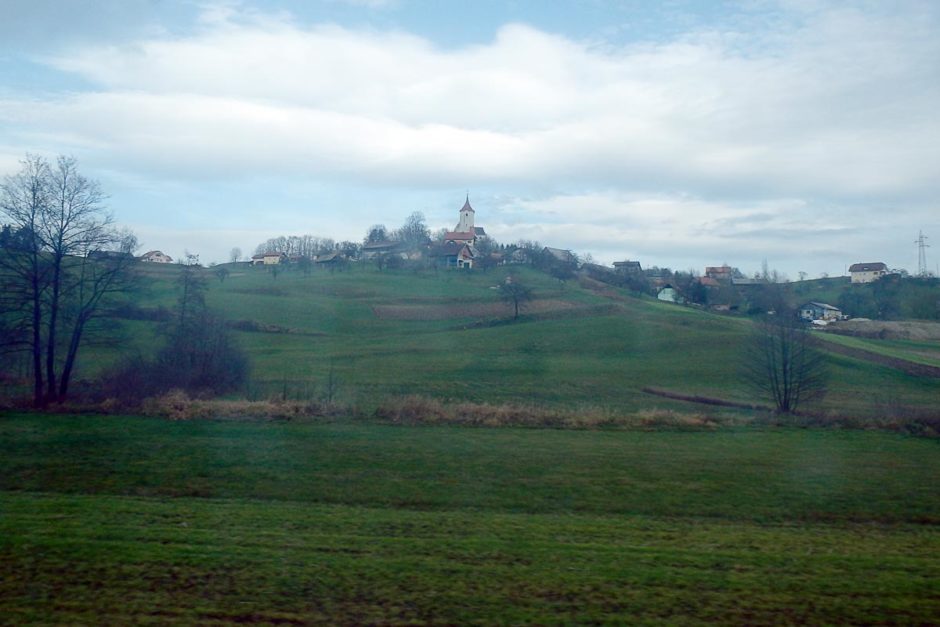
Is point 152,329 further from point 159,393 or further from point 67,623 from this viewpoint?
point 67,623

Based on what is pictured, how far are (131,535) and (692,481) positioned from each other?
1132 centimetres

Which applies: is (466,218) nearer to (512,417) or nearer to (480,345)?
(480,345)

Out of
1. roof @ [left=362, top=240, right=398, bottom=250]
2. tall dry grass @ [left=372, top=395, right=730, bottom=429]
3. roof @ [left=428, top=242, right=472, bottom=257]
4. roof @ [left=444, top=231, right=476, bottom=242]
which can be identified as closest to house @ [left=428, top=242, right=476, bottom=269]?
roof @ [left=428, top=242, right=472, bottom=257]

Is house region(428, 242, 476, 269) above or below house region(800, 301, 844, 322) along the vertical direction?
above

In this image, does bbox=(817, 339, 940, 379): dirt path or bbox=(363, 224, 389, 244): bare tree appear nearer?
bbox=(817, 339, 940, 379): dirt path

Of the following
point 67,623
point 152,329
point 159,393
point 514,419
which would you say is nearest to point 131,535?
point 67,623

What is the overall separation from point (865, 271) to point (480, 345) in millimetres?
86387

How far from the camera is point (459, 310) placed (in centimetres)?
8162

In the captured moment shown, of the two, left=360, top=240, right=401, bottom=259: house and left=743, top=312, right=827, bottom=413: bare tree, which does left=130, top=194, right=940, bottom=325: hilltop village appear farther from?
left=743, top=312, right=827, bottom=413: bare tree

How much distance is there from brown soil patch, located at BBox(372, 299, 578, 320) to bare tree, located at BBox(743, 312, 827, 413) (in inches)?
1680

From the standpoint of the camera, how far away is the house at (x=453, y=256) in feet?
383

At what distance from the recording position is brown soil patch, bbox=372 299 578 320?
78938 mm

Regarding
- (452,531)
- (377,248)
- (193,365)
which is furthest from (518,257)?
(452,531)

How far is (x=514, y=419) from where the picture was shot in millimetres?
25891
